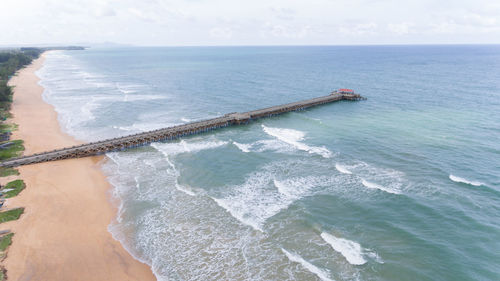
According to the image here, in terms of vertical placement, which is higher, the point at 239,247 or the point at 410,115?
the point at 410,115

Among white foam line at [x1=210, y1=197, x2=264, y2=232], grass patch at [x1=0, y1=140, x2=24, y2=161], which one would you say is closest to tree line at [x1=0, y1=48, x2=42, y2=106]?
grass patch at [x1=0, y1=140, x2=24, y2=161]

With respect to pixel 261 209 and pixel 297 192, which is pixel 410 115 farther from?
pixel 261 209

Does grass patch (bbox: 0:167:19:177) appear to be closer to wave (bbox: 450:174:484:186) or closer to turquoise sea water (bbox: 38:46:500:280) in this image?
turquoise sea water (bbox: 38:46:500:280)

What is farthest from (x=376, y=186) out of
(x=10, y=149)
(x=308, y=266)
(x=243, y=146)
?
(x=10, y=149)

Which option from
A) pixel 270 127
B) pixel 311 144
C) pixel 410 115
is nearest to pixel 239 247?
pixel 311 144

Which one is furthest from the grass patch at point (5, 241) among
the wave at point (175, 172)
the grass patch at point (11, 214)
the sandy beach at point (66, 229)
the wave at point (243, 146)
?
the wave at point (243, 146)
